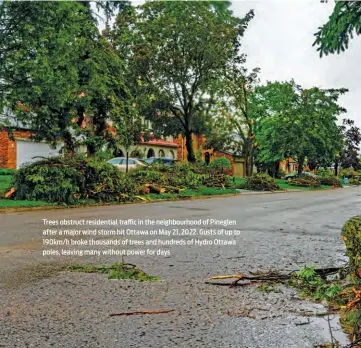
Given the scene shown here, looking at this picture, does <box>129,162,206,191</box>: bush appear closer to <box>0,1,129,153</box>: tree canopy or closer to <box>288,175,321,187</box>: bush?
<box>0,1,129,153</box>: tree canopy

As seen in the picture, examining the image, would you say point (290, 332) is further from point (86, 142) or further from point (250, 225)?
point (86, 142)

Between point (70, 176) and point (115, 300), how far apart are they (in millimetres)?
13624

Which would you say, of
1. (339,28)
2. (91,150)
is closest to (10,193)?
(91,150)

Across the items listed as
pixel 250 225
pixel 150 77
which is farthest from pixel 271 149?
pixel 250 225

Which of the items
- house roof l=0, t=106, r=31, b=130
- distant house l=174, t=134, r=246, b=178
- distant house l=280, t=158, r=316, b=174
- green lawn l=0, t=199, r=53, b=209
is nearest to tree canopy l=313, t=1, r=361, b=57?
green lawn l=0, t=199, r=53, b=209

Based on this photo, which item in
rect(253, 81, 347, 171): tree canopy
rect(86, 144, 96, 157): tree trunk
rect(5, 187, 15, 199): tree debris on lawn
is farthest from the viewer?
rect(253, 81, 347, 171): tree canopy

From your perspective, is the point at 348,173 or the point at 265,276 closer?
the point at 265,276

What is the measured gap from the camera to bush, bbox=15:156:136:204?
16.8 m

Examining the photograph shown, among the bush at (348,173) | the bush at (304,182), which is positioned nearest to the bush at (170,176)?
the bush at (304,182)

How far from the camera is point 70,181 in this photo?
17203 millimetres

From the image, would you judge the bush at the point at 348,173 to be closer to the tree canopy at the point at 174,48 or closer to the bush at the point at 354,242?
the tree canopy at the point at 174,48

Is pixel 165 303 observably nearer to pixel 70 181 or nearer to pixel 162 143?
pixel 70 181

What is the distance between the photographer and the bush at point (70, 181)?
16.8m

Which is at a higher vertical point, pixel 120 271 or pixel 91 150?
pixel 91 150
